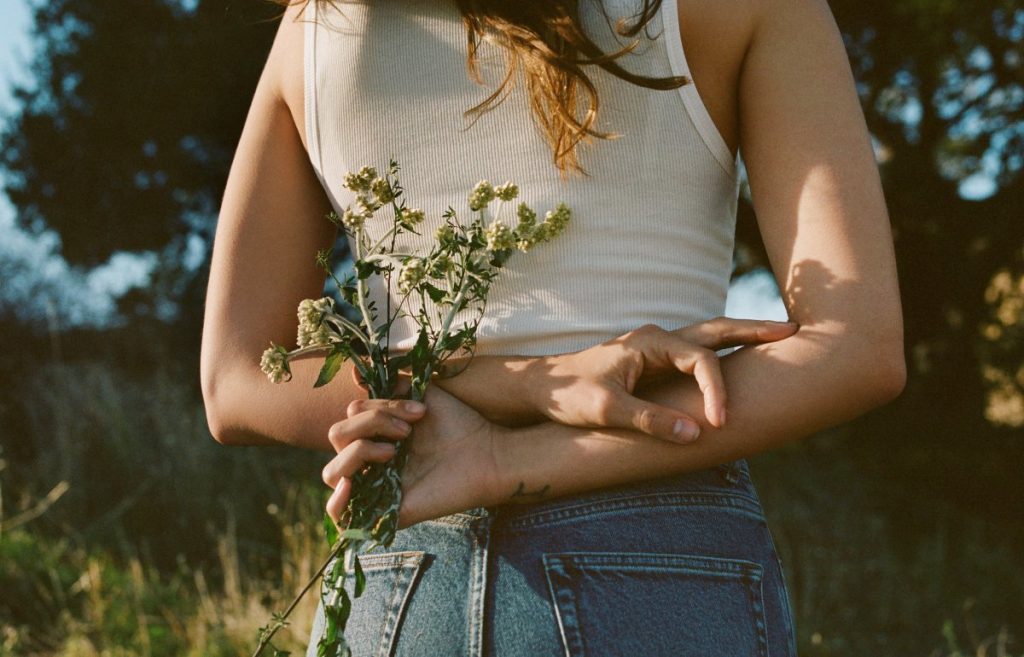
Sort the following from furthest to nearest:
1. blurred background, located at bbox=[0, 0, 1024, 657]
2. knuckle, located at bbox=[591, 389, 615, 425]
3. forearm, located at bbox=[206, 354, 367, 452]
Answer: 1. blurred background, located at bbox=[0, 0, 1024, 657]
2. forearm, located at bbox=[206, 354, 367, 452]
3. knuckle, located at bbox=[591, 389, 615, 425]

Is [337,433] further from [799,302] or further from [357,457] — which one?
[799,302]

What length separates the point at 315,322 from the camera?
125 centimetres

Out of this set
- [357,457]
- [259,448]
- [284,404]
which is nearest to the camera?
A: [357,457]

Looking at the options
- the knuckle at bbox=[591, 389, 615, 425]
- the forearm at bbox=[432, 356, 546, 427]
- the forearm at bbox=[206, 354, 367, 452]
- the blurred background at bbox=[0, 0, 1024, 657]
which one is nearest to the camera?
the knuckle at bbox=[591, 389, 615, 425]

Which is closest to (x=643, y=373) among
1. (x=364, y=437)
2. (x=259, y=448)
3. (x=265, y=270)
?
(x=364, y=437)

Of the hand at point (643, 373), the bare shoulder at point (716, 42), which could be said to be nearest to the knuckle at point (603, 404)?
the hand at point (643, 373)

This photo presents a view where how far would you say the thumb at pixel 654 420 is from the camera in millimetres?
1151

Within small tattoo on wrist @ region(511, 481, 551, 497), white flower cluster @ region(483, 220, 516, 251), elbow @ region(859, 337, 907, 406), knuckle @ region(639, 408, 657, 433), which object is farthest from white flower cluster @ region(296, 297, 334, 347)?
elbow @ region(859, 337, 907, 406)

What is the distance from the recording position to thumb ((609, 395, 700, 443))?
1.15 meters

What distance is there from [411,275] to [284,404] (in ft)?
1.16

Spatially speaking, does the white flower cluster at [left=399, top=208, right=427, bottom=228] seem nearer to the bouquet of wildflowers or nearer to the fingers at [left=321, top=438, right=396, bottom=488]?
the bouquet of wildflowers

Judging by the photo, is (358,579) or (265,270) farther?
(265,270)

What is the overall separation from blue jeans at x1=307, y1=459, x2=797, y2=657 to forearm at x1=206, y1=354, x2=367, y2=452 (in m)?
0.24

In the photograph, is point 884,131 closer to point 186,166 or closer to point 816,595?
point 816,595
